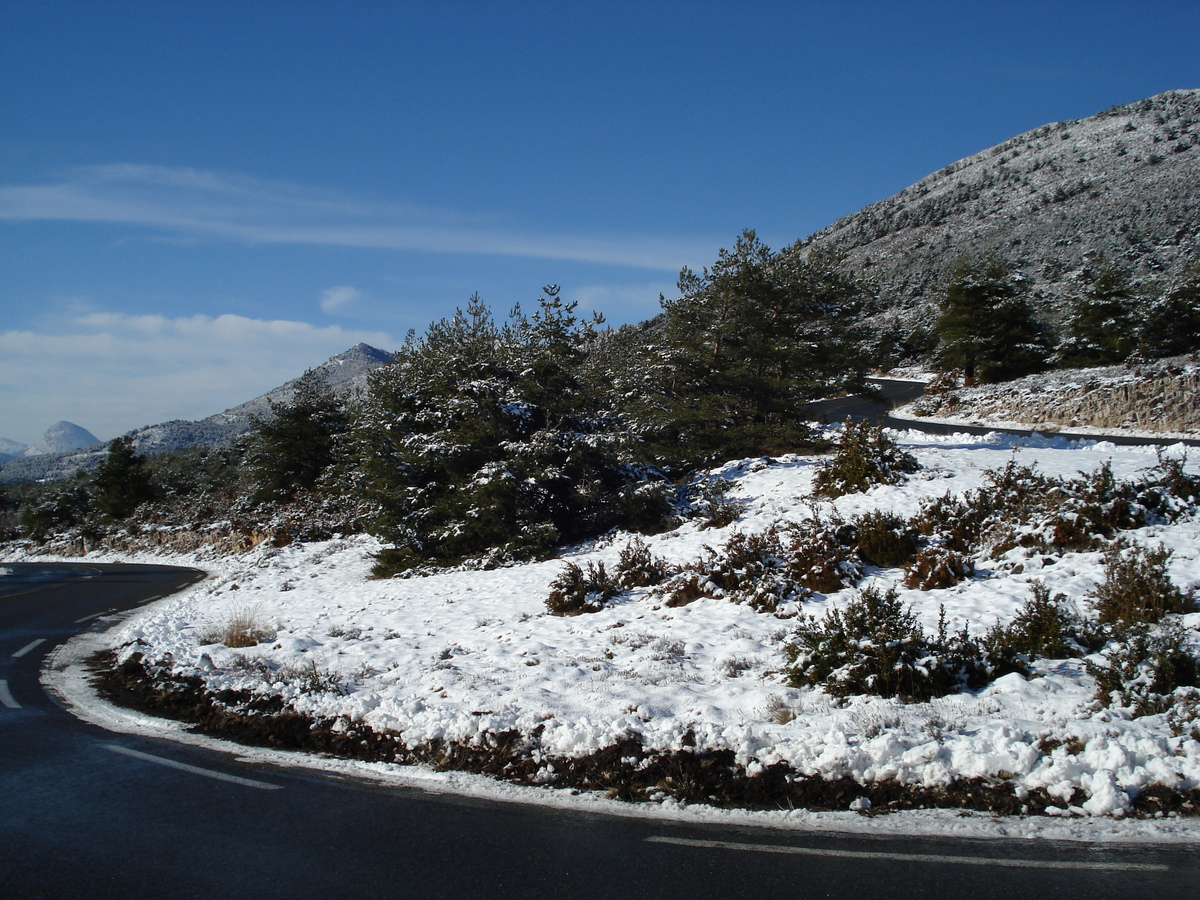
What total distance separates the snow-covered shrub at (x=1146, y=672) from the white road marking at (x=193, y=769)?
7.42m

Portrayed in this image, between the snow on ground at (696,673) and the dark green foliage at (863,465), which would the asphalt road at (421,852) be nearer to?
the snow on ground at (696,673)

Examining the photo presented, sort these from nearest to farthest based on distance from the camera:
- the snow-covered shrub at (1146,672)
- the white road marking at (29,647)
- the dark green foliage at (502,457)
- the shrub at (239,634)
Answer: the snow-covered shrub at (1146,672) < the shrub at (239,634) < the white road marking at (29,647) < the dark green foliage at (502,457)

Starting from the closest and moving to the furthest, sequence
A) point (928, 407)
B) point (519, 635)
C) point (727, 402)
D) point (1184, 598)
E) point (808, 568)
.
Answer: point (1184, 598) → point (519, 635) → point (808, 568) → point (727, 402) → point (928, 407)

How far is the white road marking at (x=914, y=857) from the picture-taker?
4.06 metres

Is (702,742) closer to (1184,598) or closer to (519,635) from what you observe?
(519,635)

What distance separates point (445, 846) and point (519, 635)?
5594mm

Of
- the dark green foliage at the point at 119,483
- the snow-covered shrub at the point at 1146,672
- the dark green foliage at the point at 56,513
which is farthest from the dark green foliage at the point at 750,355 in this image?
the dark green foliage at the point at 56,513

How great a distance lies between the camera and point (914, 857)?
14.0 ft

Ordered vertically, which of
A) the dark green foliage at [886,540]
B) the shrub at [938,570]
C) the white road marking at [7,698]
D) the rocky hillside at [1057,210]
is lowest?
the white road marking at [7,698]

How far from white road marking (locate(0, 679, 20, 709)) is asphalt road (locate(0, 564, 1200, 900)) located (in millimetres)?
2619

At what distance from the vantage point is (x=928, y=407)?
32.3 metres

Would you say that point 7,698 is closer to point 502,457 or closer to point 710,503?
point 502,457

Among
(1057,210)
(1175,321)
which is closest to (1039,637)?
(1175,321)

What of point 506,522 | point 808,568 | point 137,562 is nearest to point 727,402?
point 506,522
